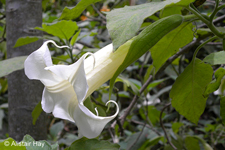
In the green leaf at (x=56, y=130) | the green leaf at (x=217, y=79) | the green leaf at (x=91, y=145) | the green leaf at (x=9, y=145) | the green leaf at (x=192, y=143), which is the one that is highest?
the green leaf at (x=217, y=79)

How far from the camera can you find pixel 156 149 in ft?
4.13

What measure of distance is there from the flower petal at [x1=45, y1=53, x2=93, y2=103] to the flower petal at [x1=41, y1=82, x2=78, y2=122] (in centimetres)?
4

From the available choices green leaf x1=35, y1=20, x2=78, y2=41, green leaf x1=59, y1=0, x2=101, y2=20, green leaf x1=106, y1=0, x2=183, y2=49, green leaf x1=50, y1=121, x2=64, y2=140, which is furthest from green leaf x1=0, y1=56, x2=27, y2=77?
green leaf x1=50, y1=121, x2=64, y2=140

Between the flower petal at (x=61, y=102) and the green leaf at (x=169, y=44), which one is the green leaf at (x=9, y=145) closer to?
the flower petal at (x=61, y=102)

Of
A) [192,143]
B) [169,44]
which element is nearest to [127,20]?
[169,44]

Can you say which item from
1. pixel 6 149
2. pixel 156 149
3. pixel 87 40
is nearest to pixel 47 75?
pixel 6 149

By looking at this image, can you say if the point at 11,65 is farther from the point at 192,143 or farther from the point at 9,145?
the point at 192,143

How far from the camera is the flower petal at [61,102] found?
0.44 metres

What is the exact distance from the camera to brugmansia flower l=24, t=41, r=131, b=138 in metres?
0.38

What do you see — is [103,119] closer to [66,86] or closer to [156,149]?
[66,86]

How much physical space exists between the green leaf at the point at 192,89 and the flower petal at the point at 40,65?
0.32 meters

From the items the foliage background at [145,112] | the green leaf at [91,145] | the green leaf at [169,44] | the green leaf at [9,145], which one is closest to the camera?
the green leaf at [9,145]

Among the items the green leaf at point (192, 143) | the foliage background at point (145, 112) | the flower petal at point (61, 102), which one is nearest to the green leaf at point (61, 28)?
the foliage background at point (145, 112)

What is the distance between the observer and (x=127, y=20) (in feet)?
1.30
